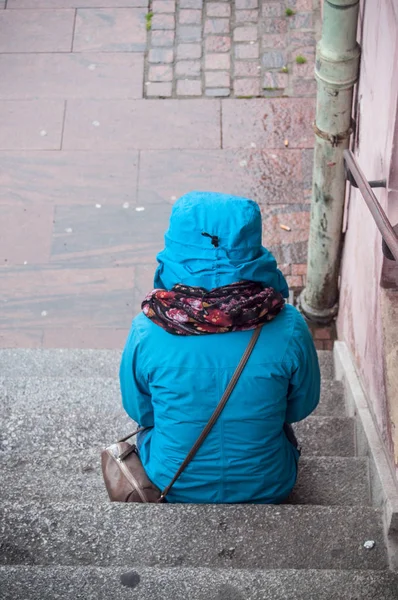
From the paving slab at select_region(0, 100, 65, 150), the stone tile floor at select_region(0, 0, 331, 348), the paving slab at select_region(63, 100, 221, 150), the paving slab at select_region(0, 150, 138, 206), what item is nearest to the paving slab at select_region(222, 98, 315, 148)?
the stone tile floor at select_region(0, 0, 331, 348)

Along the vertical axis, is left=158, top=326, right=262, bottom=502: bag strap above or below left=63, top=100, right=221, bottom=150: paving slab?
above

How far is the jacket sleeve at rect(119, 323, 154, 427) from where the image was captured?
10.4 ft

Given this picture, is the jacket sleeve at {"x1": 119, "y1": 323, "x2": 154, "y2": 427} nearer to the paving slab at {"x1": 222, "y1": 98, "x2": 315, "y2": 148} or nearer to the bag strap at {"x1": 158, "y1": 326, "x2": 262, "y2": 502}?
the bag strap at {"x1": 158, "y1": 326, "x2": 262, "y2": 502}

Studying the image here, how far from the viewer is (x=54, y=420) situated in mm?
4469

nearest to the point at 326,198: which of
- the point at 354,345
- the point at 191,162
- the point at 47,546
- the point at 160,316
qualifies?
the point at 354,345

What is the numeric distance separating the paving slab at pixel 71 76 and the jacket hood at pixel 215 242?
4286mm

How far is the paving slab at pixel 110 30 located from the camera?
732cm

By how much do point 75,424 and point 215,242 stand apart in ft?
6.18

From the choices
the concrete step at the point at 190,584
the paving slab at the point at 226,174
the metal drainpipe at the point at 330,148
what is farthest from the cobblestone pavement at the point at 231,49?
the concrete step at the point at 190,584

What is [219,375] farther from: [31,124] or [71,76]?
[71,76]

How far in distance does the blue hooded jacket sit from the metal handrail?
16.4 inches

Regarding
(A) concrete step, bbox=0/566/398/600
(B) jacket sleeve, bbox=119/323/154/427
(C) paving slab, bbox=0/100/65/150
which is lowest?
(C) paving slab, bbox=0/100/65/150

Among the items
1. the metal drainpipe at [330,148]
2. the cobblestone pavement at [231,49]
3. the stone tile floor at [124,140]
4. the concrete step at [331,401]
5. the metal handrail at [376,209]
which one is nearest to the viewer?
the metal handrail at [376,209]

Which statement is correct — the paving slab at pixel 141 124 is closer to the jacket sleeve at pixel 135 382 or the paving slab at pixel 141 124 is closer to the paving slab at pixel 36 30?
the paving slab at pixel 36 30
